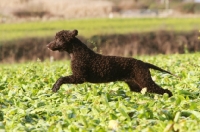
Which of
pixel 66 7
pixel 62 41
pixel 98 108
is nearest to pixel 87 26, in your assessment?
pixel 66 7

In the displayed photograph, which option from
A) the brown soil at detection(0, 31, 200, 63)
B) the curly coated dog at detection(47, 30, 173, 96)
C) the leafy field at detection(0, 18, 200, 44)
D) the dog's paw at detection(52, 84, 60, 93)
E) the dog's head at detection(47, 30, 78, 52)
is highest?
the dog's head at detection(47, 30, 78, 52)

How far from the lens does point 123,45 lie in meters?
25.5

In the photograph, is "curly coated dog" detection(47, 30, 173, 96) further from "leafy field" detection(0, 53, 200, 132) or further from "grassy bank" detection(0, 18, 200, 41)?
"grassy bank" detection(0, 18, 200, 41)

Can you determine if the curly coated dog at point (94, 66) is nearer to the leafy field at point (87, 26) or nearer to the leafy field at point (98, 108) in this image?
the leafy field at point (98, 108)

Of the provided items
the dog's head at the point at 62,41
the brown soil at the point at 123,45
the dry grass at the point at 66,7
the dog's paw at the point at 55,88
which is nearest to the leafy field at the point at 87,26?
the brown soil at the point at 123,45

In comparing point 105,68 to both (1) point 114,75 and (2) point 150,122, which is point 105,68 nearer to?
(1) point 114,75

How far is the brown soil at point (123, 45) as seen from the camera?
24172 millimetres

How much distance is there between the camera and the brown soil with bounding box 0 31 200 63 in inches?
952

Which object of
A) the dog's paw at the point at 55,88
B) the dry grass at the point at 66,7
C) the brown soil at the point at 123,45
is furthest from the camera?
the dry grass at the point at 66,7

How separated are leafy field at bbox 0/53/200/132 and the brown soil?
596 inches

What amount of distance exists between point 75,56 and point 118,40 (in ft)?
61.9

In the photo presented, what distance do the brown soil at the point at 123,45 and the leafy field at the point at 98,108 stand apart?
49.7 feet

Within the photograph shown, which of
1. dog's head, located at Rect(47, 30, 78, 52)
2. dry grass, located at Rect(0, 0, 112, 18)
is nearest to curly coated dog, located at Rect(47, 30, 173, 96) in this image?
dog's head, located at Rect(47, 30, 78, 52)

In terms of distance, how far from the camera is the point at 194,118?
5703 millimetres
